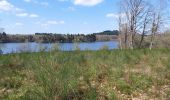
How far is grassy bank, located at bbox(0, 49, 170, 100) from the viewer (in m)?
5.90

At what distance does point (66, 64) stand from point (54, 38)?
2529 mm

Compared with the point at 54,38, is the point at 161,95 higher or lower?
lower

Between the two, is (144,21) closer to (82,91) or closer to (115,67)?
(115,67)

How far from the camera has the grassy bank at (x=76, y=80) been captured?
19.4 feet

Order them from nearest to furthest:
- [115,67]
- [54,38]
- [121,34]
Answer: [54,38]
[115,67]
[121,34]

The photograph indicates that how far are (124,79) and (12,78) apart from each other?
9.48ft

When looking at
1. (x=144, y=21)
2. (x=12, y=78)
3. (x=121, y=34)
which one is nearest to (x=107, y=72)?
(x=12, y=78)

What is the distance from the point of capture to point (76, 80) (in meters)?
6.58

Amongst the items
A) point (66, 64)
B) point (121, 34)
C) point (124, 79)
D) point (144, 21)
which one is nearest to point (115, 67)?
point (124, 79)

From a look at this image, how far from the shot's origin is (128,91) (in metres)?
7.03

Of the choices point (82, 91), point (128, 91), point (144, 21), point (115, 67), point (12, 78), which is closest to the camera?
point (82, 91)

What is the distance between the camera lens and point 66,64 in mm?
6109

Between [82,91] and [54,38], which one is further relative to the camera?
[54,38]

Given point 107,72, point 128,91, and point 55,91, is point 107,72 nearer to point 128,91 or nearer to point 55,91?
point 128,91
